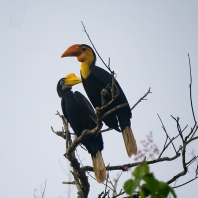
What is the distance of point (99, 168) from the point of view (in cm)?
373

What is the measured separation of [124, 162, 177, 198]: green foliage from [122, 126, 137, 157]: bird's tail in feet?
9.28

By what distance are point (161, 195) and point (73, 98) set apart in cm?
384

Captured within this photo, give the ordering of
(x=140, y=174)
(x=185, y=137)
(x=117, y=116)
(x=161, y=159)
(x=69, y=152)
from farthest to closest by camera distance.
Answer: (x=117, y=116), (x=69, y=152), (x=161, y=159), (x=185, y=137), (x=140, y=174)

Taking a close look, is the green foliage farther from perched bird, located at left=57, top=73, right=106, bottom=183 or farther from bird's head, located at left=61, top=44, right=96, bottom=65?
bird's head, located at left=61, top=44, right=96, bottom=65

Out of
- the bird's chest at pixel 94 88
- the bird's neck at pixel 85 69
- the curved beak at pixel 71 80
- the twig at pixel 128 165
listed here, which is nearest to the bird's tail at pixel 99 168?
the twig at pixel 128 165

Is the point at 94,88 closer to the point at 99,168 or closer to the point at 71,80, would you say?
the point at 99,168

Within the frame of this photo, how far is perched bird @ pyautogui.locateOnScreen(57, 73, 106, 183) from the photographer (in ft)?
12.6

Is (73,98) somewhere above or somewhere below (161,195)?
above

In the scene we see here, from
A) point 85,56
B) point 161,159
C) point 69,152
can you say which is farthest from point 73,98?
point 161,159

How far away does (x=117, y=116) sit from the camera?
3959 mm

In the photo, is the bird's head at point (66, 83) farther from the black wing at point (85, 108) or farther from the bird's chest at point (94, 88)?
the bird's chest at point (94, 88)

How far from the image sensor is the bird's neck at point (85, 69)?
414 cm

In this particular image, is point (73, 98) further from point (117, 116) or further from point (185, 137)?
point (185, 137)

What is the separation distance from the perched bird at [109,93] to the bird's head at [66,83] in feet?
2.01
